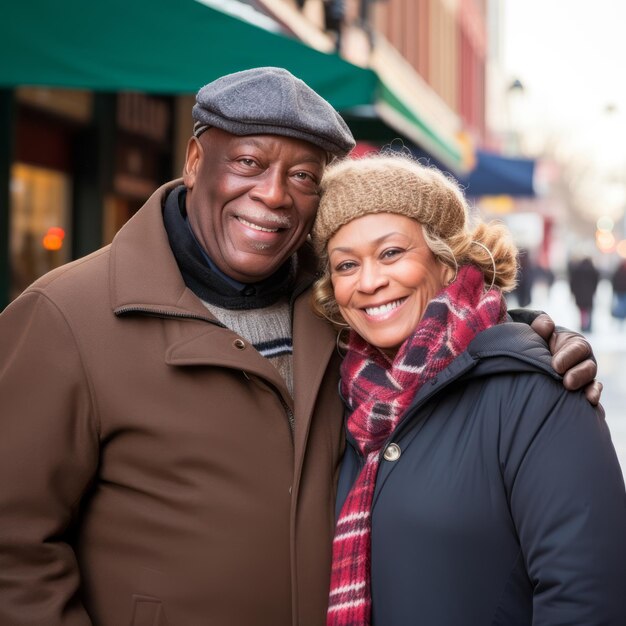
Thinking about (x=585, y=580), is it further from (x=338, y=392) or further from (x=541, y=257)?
(x=541, y=257)

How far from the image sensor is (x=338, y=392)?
2.84 m

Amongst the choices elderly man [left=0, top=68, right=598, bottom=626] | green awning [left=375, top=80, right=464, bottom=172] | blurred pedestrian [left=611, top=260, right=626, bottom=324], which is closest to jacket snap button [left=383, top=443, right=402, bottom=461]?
elderly man [left=0, top=68, right=598, bottom=626]

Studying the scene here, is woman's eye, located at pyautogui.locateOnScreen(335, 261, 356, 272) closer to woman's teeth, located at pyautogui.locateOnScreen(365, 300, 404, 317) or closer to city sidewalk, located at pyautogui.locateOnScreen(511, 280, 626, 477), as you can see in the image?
woman's teeth, located at pyautogui.locateOnScreen(365, 300, 404, 317)

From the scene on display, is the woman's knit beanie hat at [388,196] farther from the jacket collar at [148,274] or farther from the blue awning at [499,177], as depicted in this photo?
the blue awning at [499,177]

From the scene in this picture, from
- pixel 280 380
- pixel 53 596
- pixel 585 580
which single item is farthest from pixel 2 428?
pixel 585 580

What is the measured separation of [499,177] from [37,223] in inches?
403

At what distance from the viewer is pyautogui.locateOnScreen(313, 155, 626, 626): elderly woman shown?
87.6 inches

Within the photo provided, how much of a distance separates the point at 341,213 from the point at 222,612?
106cm

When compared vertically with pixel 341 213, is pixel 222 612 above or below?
below

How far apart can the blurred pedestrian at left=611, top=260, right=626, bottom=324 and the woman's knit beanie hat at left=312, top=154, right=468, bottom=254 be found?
22.3 metres

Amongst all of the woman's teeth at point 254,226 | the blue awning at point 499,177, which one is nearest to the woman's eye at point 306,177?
the woman's teeth at point 254,226

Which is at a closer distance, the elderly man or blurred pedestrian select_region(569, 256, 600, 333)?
the elderly man

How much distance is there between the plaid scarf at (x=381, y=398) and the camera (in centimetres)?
245

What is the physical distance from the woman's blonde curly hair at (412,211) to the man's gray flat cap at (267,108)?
0.15 metres
